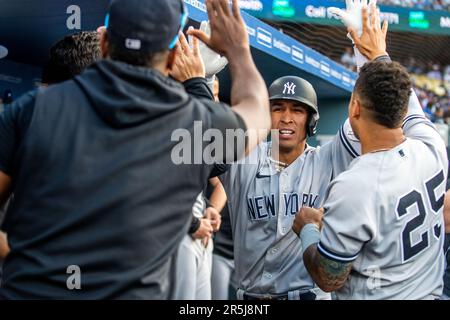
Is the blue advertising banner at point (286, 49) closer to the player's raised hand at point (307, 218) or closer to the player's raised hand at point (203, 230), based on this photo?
the player's raised hand at point (203, 230)

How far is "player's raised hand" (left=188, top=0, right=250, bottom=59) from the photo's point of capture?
5.90 ft

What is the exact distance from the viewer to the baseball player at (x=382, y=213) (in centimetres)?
220

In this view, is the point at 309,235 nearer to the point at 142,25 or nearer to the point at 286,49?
the point at 142,25

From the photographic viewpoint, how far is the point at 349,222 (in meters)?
2.17

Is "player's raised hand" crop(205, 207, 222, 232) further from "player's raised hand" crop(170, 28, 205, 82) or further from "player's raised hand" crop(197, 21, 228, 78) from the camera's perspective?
"player's raised hand" crop(170, 28, 205, 82)

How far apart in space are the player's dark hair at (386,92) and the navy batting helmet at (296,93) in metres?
1.11

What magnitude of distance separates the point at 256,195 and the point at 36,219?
5.96ft

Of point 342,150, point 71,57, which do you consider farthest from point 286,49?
point 71,57

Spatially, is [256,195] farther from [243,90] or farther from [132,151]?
[132,151]

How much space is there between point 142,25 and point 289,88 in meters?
1.98

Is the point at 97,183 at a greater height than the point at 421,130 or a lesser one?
Answer: lesser

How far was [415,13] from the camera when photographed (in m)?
15.2

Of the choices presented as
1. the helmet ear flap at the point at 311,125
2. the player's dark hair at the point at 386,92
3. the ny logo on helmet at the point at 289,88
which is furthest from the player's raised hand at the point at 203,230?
the player's dark hair at the point at 386,92
